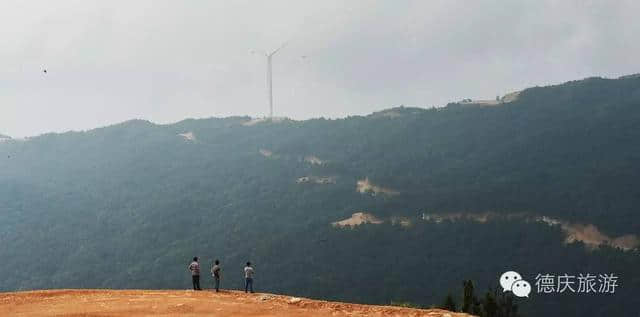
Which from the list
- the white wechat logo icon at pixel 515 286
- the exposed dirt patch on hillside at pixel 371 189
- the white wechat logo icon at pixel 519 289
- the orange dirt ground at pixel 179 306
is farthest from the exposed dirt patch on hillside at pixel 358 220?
the orange dirt ground at pixel 179 306

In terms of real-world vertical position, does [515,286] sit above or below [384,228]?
below

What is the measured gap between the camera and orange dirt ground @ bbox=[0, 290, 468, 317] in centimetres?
2536

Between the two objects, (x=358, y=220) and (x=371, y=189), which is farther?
(x=371, y=189)

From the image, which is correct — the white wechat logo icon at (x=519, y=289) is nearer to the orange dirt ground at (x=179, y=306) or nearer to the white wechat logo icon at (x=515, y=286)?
the white wechat logo icon at (x=515, y=286)

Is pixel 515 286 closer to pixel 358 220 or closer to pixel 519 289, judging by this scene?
pixel 519 289

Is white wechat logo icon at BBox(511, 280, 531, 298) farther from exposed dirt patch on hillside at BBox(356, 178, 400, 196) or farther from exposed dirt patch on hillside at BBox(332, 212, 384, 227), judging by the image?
exposed dirt patch on hillside at BBox(356, 178, 400, 196)

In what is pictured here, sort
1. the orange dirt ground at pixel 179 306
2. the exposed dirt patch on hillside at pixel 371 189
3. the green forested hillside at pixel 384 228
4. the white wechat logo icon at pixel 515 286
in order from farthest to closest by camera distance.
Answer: the exposed dirt patch on hillside at pixel 371 189 < the green forested hillside at pixel 384 228 < the white wechat logo icon at pixel 515 286 < the orange dirt ground at pixel 179 306

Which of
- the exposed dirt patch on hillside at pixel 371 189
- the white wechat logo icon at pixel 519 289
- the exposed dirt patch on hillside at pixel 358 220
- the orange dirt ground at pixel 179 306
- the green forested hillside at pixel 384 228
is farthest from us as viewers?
the exposed dirt patch on hillside at pixel 371 189

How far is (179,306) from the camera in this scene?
26.8 meters

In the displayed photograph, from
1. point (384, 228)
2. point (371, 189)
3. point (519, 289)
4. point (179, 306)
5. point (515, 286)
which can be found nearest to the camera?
point (179, 306)

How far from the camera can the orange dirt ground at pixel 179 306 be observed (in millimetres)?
25359

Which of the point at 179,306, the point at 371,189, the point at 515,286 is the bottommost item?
the point at 515,286

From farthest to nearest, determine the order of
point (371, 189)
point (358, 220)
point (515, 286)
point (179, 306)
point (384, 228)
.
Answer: point (371, 189), point (358, 220), point (384, 228), point (515, 286), point (179, 306)

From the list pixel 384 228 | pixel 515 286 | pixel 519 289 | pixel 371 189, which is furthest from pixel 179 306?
pixel 371 189
